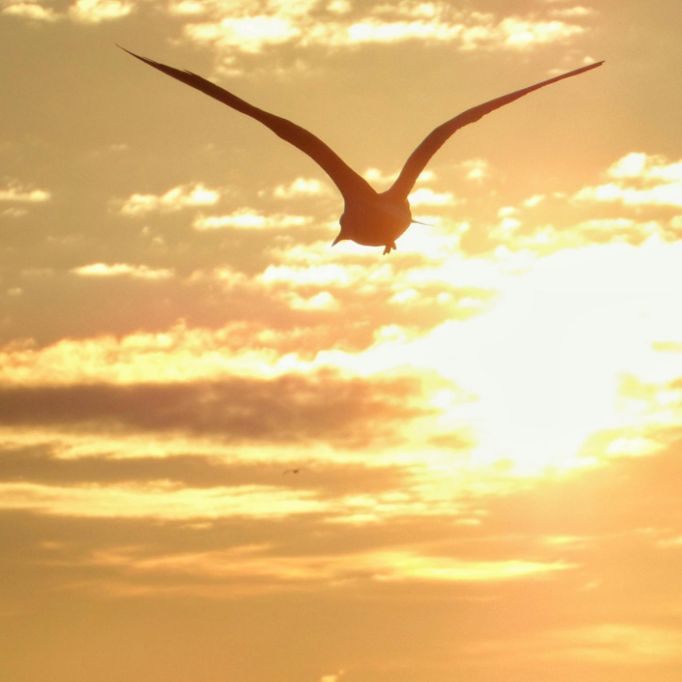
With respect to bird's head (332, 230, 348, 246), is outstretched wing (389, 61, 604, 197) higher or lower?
higher

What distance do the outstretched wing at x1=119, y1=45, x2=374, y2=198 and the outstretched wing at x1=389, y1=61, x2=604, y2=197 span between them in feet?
5.65

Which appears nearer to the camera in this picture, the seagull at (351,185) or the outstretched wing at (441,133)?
the seagull at (351,185)

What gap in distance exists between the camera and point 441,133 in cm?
5000

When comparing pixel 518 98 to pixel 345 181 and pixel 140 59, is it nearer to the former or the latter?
pixel 345 181

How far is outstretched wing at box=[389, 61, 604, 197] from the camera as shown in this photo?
158ft

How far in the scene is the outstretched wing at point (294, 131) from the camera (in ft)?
151

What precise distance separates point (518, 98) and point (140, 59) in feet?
39.4

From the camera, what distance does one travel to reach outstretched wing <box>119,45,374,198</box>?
45906mm

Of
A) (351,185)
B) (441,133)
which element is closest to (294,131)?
(351,185)

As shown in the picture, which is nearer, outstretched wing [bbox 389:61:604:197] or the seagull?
the seagull

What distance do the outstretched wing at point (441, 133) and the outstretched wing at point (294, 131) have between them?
1.72 m

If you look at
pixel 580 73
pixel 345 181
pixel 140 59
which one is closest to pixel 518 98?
pixel 580 73

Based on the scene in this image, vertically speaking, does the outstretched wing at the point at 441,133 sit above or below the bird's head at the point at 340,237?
above

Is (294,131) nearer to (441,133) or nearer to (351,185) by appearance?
(351,185)
